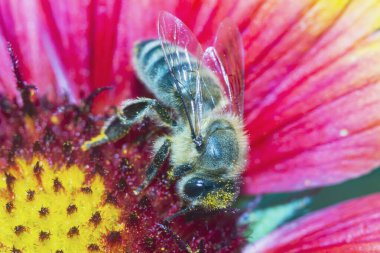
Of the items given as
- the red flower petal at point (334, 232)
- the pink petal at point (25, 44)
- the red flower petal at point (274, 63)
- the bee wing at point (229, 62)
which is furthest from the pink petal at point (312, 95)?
the pink petal at point (25, 44)

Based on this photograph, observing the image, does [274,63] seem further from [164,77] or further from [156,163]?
[156,163]

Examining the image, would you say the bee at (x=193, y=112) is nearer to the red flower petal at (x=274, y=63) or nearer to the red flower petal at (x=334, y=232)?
the red flower petal at (x=274, y=63)

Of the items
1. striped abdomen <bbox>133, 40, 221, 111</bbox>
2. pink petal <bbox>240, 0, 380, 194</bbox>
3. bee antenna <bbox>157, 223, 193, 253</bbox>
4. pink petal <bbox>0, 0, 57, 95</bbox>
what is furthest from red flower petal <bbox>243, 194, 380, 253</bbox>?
pink petal <bbox>0, 0, 57, 95</bbox>

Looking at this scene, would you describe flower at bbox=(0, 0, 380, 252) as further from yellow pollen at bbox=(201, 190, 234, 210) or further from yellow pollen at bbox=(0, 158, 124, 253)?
yellow pollen at bbox=(201, 190, 234, 210)

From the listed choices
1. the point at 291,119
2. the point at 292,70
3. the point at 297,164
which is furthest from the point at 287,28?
the point at 297,164

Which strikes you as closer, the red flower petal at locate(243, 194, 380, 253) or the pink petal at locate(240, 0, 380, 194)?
the red flower petal at locate(243, 194, 380, 253)

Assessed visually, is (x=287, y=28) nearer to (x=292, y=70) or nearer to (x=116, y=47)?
(x=292, y=70)
